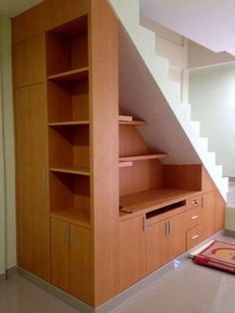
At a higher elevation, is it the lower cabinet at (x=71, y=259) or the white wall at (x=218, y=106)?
the white wall at (x=218, y=106)

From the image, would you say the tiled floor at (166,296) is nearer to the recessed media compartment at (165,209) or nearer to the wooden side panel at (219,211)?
the recessed media compartment at (165,209)

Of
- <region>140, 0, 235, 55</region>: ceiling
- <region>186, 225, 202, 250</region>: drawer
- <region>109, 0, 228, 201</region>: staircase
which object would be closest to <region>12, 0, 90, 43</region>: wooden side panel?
<region>109, 0, 228, 201</region>: staircase

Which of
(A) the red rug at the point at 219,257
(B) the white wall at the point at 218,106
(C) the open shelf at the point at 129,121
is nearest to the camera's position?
(C) the open shelf at the point at 129,121

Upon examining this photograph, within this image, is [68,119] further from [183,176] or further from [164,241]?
[183,176]

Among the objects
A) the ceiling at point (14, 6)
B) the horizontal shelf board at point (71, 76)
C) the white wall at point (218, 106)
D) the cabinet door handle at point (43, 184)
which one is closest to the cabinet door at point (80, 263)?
the cabinet door handle at point (43, 184)

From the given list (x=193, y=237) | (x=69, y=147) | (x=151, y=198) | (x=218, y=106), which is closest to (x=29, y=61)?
(x=69, y=147)

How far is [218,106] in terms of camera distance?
21.5 ft

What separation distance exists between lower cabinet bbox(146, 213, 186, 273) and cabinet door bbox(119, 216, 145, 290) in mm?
110

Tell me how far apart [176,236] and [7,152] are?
1.95 meters

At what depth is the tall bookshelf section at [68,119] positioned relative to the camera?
250 cm

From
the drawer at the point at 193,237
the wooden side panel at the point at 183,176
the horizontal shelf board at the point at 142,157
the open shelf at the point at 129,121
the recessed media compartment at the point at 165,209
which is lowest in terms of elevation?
the drawer at the point at 193,237

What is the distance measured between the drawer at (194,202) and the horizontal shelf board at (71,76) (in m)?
1.85

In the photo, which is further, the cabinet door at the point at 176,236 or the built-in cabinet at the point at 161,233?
the cabinet door at the point at 176,236

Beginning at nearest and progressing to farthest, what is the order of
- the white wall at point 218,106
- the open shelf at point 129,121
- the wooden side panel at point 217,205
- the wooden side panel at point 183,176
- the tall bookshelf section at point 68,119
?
1. the tall bookshelf section at point 68,119
2. the open shelf at point 129,121
3. the wooden side panel at point 183,176
4. the wooden side panel at point 217,205
5. the white wall at point 218,106
